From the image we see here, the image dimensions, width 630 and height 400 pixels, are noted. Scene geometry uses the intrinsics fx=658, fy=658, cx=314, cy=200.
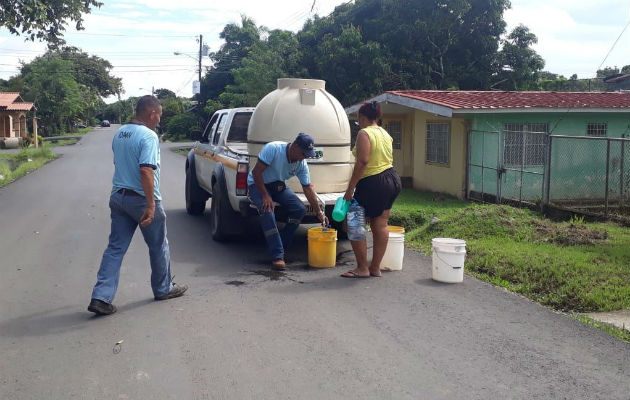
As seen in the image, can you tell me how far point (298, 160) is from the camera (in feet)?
26.1

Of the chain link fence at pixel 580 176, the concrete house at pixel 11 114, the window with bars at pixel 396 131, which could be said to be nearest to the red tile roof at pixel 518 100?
the chain link fence at pixel 580 176

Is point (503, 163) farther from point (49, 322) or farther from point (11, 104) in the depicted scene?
point (11, 104)

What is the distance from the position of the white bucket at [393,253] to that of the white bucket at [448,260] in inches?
22.5

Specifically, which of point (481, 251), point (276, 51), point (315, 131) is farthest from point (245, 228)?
point (276, 51)

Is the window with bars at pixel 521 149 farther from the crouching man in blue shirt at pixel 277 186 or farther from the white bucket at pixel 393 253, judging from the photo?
the crouching man in blue shirt at pixel 277 186

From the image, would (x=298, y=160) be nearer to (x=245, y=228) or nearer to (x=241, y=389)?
(x=245, y=228)

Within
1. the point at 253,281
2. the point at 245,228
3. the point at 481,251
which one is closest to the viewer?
the point at 253,281

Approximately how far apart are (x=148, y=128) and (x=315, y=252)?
2.81m

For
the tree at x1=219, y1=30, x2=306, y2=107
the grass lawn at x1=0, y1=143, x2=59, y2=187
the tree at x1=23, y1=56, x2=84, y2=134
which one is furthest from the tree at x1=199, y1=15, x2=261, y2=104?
the grass lawn at x1=0, y1=143, x2=59, y2=187

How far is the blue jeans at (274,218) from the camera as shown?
804cm

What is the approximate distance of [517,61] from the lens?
2953 cm

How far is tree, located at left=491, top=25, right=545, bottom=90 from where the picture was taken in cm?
2947

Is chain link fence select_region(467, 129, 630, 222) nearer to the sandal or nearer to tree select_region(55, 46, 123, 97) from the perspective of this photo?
the sandal

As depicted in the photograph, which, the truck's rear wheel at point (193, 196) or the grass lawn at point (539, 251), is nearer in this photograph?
the grass lawn at point (539, 251)
